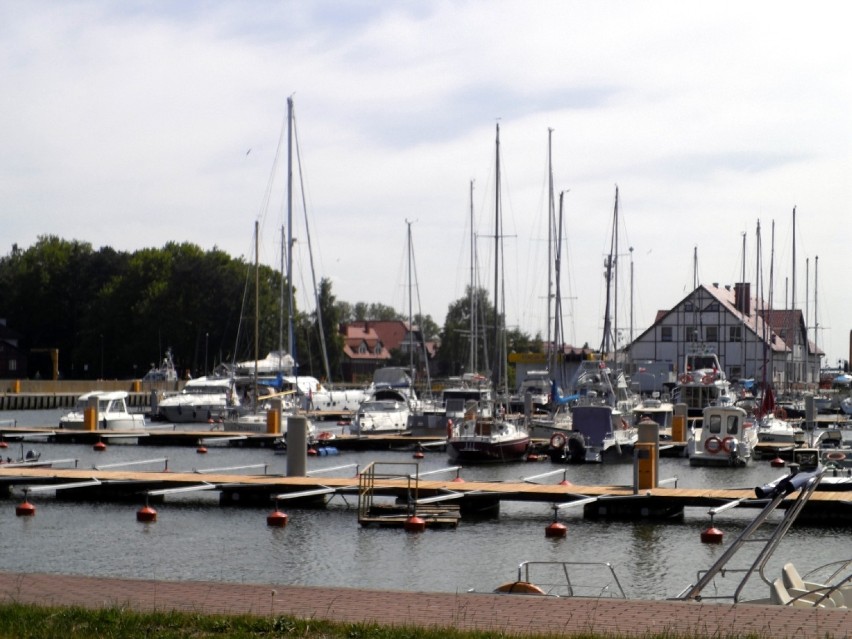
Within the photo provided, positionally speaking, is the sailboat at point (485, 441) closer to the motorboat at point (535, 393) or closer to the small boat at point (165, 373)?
the motorboat at point (535, 393)

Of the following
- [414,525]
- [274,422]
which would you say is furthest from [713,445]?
[414,525]

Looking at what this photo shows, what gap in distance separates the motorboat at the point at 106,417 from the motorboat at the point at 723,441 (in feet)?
107

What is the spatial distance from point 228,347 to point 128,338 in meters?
11.8

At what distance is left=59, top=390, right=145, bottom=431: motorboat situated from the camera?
6812 cm

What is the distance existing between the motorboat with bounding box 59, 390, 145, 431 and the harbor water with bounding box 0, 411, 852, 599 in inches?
1165

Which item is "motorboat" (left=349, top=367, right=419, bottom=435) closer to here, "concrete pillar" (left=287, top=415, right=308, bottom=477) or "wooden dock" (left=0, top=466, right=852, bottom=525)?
"concrete pillar" (left=287, top=415, right=308, bottom=477)

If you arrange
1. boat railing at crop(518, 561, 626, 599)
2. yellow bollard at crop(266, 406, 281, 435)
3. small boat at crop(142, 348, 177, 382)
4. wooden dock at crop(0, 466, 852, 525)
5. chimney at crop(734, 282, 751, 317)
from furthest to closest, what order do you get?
chimney at crop(734, 282, 751, 317), small boat at crop(142, 348, 177, 382), yellow bollard at crop(266, 406, 281, 435), wooden dock at crop(0, 466, 852, 525), boat railing at crop(518, 561, 626, 599)

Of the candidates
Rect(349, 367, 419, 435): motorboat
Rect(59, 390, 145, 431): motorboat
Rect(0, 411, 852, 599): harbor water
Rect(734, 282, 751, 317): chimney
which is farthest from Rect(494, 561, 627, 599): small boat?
Rect(734, 282, 751, 317): chimney

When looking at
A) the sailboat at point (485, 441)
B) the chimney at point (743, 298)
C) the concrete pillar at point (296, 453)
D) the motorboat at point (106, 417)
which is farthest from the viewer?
the chimney at point (743, 298)

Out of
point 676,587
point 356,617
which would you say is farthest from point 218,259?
point 356,617

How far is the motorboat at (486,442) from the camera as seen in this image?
51.7 meters

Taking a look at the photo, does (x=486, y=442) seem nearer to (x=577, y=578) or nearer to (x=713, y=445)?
(x=713, y=445)

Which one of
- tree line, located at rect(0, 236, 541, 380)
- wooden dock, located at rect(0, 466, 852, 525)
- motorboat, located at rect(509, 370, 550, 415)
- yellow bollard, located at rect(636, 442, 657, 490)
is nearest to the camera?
wooden dock, located at rect(0, 466, 852, 525)

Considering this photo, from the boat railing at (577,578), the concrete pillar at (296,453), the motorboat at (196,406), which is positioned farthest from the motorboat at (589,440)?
the motorboat at (196,406)
